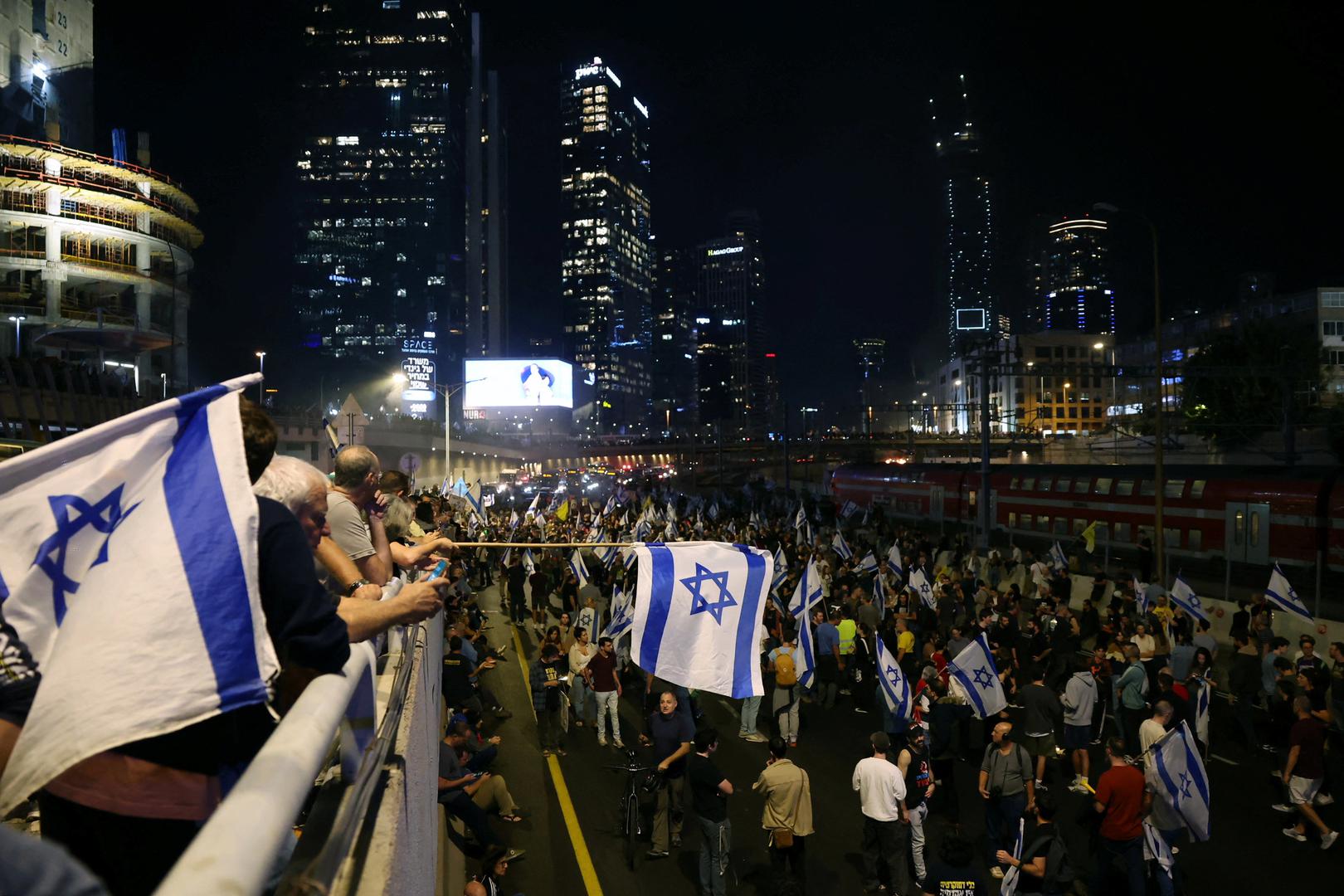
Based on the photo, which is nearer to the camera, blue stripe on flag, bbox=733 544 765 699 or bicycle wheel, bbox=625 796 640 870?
blue stripe on flag, bbox=733 544 765 699

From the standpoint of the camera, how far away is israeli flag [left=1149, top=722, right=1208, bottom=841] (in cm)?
770

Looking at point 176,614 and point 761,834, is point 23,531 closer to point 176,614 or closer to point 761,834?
point 176,614

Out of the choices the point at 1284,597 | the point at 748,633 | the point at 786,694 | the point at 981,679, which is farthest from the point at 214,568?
the point at 1284,597

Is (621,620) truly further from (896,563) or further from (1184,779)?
(896,563)

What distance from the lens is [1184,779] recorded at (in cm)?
781

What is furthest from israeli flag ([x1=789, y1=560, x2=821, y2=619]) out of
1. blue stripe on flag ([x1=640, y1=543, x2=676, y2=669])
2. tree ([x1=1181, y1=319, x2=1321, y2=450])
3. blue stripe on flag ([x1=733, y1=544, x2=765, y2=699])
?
tree ([x1=1181, y1=319, x2=1321, y2=450])

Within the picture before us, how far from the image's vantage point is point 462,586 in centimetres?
1834

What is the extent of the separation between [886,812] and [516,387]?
72872 millimetres

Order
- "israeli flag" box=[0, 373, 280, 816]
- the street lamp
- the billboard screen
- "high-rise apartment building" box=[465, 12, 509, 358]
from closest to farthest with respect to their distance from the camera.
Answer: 1. "israeli flag" box=[0, 373, 280, 816]
2. the street lamp
3. the billboard screen
4. "high-rise apartment building" box=[465, 12, 509, 358]

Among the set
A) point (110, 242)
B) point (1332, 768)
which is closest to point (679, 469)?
point (110, 242)

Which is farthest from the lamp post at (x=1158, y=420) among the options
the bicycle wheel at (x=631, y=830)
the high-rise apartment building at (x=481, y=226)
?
the high-rise apartment building at (x=481, y=226)

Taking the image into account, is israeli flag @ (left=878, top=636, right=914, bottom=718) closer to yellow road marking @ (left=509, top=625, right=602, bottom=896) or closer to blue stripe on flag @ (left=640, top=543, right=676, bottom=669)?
yellow road marking @ (left=509, top=625, right=602, bottom=896)

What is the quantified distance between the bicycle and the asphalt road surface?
0.47ft

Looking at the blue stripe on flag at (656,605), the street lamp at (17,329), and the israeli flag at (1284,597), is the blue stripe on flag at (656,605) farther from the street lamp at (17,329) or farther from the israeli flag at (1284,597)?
the street lamp at (17,329)
